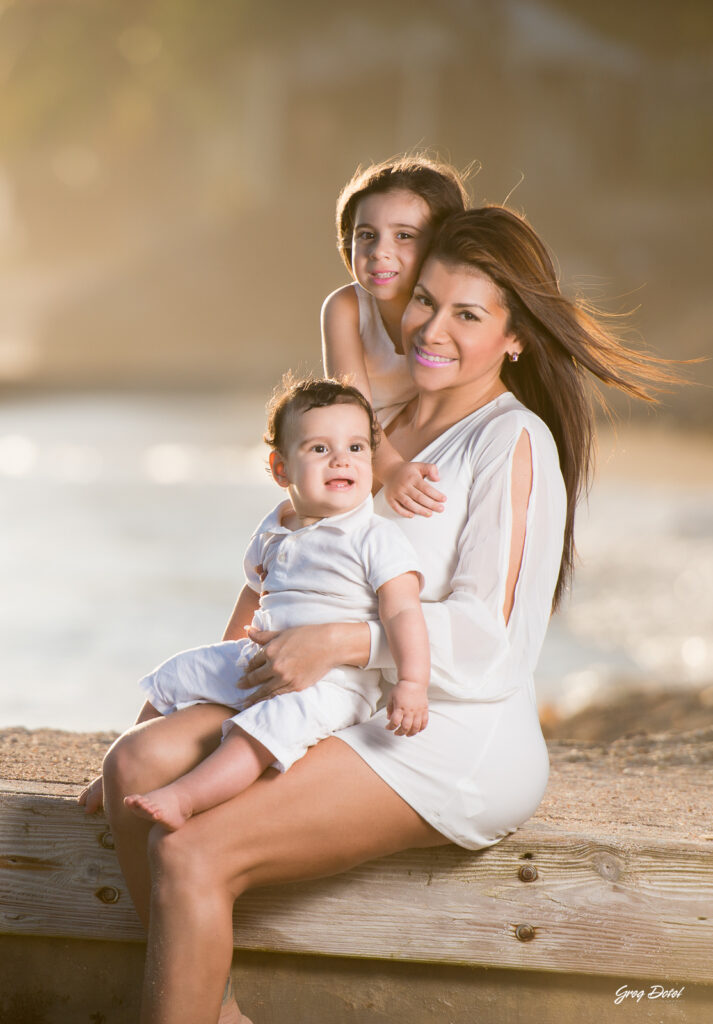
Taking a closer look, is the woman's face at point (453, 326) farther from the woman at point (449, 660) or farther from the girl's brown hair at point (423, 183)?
the girl's brown hair at point (423, 183)

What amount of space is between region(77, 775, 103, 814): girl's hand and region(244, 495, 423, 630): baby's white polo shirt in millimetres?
420

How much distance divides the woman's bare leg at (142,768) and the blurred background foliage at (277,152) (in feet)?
80.2

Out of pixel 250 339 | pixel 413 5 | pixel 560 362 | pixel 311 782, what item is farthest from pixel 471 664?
pixel 413 5

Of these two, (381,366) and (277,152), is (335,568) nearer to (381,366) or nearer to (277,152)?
(381,366)

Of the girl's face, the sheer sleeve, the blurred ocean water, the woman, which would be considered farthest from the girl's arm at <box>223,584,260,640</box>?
the blurred ocean water

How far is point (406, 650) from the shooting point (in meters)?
2.00

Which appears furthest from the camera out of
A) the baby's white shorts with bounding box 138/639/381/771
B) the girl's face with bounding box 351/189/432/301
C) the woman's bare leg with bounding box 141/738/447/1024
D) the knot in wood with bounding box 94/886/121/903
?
the girl's face with bounding box 351/189/432/301

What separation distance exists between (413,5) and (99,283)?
12.5 meters

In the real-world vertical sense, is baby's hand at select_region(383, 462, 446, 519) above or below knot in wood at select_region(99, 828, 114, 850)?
above

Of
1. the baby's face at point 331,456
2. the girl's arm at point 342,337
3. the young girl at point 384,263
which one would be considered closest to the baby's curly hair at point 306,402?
the baby's face at point 331,456

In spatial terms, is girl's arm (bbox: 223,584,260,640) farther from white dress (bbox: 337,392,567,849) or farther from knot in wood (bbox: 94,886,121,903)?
knot in wood (bbox: 94,886,121,903)

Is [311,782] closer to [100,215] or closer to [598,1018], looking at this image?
[598,1018]

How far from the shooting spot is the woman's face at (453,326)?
2.32 meters

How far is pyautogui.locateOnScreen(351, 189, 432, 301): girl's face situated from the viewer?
8.43 feet
